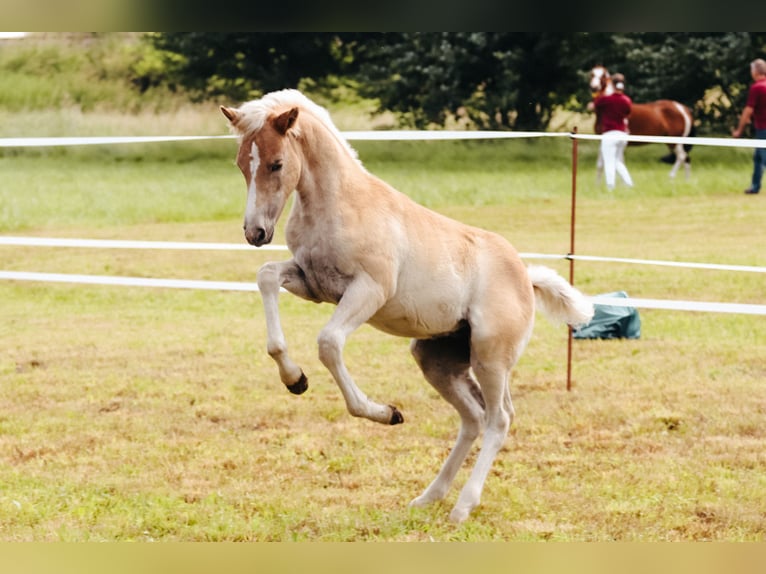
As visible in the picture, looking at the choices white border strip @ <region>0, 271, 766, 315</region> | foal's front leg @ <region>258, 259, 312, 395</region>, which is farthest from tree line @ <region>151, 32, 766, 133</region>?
foal's front leg @ <region>258, 259, 312, 395</region>

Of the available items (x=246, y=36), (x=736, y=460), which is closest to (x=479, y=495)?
(x=736, y=460)

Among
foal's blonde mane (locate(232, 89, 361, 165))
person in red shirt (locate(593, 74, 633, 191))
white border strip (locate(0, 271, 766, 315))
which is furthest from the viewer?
person in red shirt (locate(593, 74, 633, 191))

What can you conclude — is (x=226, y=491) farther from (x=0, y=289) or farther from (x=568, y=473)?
(x=0, y=289)

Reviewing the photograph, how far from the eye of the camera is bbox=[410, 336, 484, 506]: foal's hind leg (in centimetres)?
505

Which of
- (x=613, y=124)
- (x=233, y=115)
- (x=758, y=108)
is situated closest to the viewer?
(x=233, y=115)

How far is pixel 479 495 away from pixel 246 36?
68.2 ft

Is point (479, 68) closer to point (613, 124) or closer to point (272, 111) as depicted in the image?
point (613, 124)

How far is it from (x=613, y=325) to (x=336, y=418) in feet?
10.1

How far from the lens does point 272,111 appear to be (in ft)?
14.3

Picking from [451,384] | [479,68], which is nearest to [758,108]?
[479,68]

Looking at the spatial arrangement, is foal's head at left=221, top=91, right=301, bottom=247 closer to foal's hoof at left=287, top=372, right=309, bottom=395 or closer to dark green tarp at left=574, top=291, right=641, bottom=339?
foal's hoof at left=287, top=372, right=309, bottom=395

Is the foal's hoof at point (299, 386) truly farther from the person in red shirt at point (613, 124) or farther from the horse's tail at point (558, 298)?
the person in red shirt at point (613, 124)

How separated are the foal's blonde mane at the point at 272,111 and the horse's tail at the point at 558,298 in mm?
1053

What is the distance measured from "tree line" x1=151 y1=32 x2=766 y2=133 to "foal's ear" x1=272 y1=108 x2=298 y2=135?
18553mm
